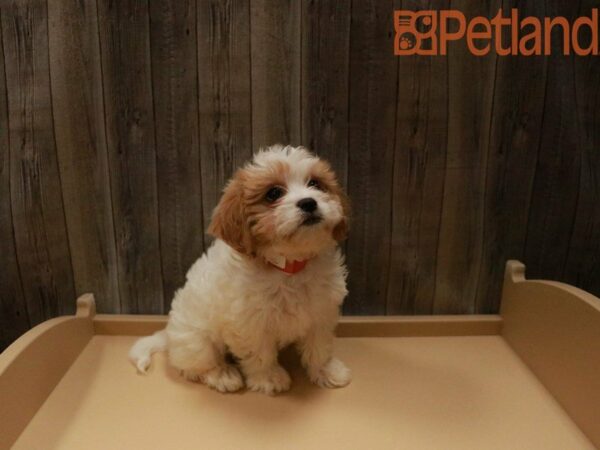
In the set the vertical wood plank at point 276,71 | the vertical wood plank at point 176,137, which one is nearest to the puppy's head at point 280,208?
the vertical wood plank at point 276,71

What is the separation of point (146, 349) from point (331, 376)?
0.67 metres

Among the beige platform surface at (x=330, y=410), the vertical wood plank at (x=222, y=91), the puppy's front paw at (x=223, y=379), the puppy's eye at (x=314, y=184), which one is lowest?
the beige platform surface at (x=330, y=410)

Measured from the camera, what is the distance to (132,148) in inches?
71.1

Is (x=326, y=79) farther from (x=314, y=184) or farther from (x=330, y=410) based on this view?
(x=330, y=410)

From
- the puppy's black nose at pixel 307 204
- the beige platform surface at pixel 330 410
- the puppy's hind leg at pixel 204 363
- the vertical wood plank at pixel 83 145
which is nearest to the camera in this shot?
the puppy's black nose at pixel 307 204

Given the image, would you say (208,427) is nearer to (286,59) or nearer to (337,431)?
(337,431)

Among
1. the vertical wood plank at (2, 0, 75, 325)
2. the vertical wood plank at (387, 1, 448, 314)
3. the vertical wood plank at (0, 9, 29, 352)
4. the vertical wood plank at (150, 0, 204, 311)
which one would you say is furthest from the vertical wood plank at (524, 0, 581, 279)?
the vertical wood plank at (0, 9, 29, 352)

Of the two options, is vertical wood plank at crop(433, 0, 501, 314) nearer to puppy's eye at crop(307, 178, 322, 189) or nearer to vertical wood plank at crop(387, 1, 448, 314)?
vertical wood plank at crop(387, 1, 448, 314)

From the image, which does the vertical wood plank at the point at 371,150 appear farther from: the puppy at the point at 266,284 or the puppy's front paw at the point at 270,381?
the puppy's front paw at the point at 270,381

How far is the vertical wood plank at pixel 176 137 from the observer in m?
1.68

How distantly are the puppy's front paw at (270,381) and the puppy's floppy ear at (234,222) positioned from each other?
45 centimetres

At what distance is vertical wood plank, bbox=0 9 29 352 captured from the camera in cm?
178

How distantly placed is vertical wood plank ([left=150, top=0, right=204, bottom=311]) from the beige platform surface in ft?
1.34

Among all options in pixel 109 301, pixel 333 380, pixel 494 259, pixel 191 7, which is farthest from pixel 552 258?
pixel 109 301
